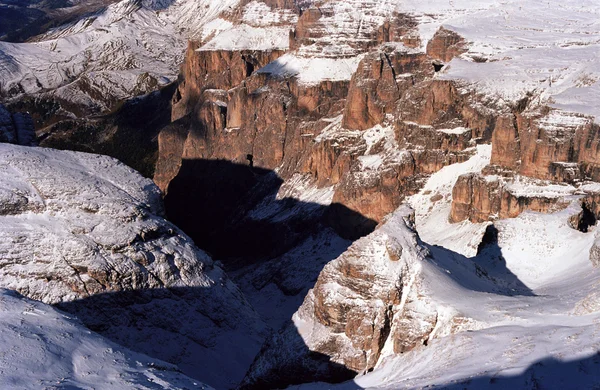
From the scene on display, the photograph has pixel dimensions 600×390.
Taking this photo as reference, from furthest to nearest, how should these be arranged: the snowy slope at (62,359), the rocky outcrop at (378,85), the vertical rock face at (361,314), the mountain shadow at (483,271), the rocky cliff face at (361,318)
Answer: the rocky outcrop at (378,85) → the mountain shadow at (483,271) → the vertical rock face at (361,314) → the rocky cliff face at (361,318) → the snowy slope at (62,359)

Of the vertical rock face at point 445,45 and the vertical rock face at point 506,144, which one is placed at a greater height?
the vertical rock face at point 445,45

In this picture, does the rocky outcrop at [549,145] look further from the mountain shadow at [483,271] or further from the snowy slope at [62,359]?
the snowy slope at [62,359]

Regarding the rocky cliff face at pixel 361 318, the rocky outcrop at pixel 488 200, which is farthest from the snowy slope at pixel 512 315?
the rocky outcrop at pixel 488 200

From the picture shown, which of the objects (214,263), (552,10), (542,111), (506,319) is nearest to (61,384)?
(506,319)

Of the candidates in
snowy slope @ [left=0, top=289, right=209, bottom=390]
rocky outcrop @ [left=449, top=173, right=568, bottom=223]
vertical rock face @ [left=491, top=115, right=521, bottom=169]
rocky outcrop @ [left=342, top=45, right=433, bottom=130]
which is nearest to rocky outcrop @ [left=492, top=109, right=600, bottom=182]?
vertical rock face @ [left=491, top=115, right=521, bottom=169]

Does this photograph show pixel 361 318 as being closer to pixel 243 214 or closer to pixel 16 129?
pixel 16 129

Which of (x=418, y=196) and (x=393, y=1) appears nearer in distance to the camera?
(x=418, y=196)

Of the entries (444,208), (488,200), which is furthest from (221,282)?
(444,208)

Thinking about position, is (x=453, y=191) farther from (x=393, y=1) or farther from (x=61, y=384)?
(x=393, y=1)
